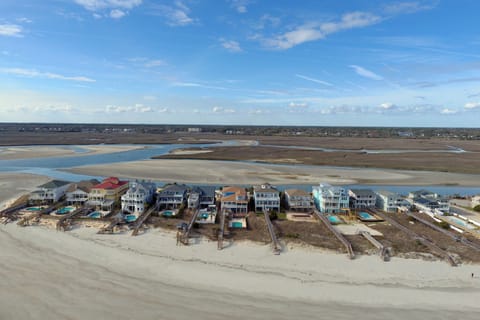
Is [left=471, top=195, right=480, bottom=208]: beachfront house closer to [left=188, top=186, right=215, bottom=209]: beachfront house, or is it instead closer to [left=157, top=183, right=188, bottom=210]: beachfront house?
[left=188, top=186, right=215, bottom=209]: beachfront house

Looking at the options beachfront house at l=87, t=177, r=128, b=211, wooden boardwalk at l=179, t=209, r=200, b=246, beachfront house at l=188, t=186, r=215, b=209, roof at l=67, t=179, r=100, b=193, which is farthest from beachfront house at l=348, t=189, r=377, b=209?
roof at l=67, t=179, r=100, b=193

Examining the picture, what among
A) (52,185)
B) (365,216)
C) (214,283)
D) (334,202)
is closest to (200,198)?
(214,283)

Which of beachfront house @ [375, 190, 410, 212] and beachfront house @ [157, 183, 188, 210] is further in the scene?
beachfront house @ [375, 190, 410, 212]

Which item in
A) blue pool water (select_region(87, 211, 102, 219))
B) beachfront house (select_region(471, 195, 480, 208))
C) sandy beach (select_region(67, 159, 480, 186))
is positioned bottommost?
blue pool water (select_region(87, 211, 102, 219))

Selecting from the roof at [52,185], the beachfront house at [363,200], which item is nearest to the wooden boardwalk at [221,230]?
the beachfront house at [363,200]

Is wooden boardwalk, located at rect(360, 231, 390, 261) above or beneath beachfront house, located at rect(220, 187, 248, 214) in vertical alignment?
beneath

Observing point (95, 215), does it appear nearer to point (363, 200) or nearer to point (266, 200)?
point (266, 200)

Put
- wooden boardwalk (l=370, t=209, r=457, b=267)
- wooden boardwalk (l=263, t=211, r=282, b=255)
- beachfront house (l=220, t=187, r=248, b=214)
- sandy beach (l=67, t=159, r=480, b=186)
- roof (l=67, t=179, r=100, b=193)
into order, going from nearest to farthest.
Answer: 1. wooden boardwalk (l=370, t=209, r=457, b=267)
2. wooden boardwalk (l=263, t=211, r=282, b=255)
3. beachfront house (l=220, t=187, r=248, b=214)
4. roof (l=67, t=179, r=100, b=193)
5. sandy beach (l=67, t=159, r=480, b=186)

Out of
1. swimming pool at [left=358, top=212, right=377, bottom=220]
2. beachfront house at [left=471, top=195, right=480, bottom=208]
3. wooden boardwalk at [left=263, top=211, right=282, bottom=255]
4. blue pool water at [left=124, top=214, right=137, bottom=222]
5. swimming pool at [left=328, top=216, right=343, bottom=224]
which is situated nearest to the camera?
wooden boardwalk at [left=263, top=211, right=282, bottom=255]
